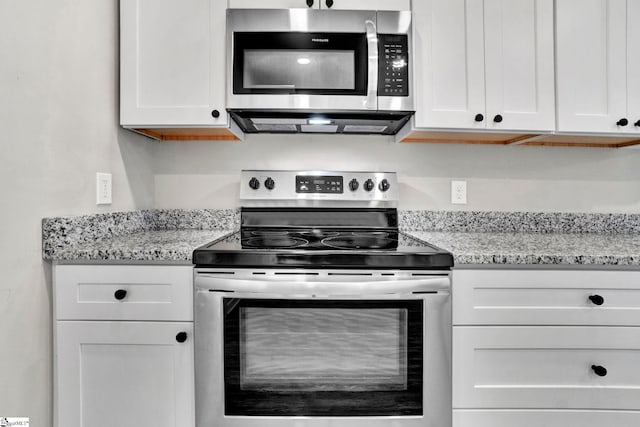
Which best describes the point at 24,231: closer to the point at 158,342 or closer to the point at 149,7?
the point at 158,342

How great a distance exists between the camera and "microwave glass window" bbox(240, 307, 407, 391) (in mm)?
1166

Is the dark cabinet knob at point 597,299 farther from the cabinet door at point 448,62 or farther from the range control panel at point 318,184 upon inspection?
the range control panel at point 318,184

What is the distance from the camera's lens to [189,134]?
68.7 inches

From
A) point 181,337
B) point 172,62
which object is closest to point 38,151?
point 172,62

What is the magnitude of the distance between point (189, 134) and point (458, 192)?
4.55 feet

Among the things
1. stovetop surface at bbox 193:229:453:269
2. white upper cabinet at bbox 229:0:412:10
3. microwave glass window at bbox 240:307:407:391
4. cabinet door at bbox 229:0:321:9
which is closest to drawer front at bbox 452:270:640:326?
stovetop surface at bbox 193:229:453:269

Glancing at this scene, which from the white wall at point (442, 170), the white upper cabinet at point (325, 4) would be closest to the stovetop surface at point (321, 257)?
the white wall at point (442, 170)

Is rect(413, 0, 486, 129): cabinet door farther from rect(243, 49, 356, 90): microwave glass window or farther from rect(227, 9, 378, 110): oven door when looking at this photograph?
rect(243, 49, 356, 90): microwave glass window

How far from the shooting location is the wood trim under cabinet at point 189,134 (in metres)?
1.63

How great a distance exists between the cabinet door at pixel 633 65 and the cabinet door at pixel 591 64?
0.7 inches

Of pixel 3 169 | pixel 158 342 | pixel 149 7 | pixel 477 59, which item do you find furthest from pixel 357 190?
pixel 3 169

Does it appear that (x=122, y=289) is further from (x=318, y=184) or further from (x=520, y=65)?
(x=520, y=65)

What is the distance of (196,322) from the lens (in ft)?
3.84

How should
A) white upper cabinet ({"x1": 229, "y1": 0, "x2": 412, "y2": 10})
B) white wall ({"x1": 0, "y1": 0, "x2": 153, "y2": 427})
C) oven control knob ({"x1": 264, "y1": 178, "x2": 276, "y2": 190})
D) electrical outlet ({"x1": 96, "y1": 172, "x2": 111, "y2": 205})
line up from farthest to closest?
oven control knob ({"x1": 264, "y1": 178, "x2": 276, "y2": 190}), white upper cabinet ({"x1": 229, "y1": 0, "x2": 412, "y2": 10}), electrical outlet ({"x1": 96, "y1": 172, "x2": 111, "y2": 205}), white wall ({"x1": 0, "y1": 0, "x2": 153, "y2": 427})
